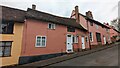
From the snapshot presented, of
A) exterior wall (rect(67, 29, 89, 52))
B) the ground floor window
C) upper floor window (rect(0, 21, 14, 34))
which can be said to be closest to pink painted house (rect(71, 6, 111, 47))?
exterior wall (rect(67, 29, 89, 52))

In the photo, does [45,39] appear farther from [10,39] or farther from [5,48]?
[5,48]

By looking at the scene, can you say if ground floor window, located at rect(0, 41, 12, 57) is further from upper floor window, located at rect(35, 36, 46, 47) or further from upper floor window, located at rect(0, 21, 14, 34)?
upper floor window, located at rect(35, 36, 46, 47)

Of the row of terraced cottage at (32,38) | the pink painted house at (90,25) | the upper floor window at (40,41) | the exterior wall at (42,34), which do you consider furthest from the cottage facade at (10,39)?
the pink painted house at (90,25)

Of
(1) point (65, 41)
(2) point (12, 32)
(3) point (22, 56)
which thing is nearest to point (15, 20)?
(2) point (12, 32)

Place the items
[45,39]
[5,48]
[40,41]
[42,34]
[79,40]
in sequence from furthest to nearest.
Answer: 1. [79,40]
2. [45,39]
3. [42,34]
4. [40,41]
5. [5,48]

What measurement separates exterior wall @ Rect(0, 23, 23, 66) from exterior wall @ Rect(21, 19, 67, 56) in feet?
1.78

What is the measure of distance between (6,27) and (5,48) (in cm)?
220

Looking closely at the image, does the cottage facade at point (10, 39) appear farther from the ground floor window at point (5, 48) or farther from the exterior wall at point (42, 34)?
the exterior wall at point (42, 34)

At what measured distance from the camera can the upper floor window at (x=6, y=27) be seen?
1202 centimetres

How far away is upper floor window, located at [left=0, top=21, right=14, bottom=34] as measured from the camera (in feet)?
39.4

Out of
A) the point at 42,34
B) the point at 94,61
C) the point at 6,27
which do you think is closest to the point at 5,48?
the point at 6,27

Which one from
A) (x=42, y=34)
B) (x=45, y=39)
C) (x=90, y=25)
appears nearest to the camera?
(x=42, y=34)

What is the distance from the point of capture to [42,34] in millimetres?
14539

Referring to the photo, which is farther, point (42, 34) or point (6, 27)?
point (42, 34)
